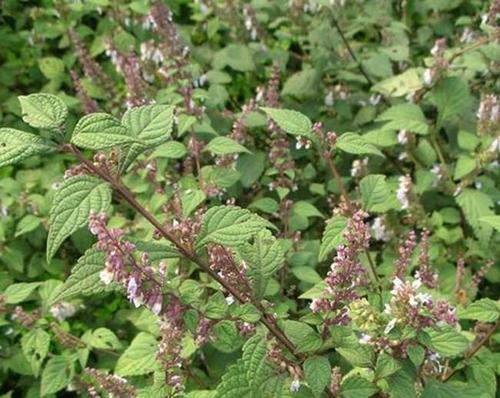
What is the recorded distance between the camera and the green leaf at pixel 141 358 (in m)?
2.89

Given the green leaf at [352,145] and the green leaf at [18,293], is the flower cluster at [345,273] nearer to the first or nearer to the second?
the green leaf at [352,145]

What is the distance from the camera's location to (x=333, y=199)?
14.7ft

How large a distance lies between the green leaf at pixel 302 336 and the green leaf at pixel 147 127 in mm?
818

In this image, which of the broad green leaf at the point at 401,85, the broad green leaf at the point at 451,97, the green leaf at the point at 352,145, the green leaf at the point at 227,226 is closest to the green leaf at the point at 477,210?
the broad green leaf at the point at 451,97

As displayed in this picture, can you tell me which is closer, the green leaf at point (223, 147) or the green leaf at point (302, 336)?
the green leaf at point (302, 336)

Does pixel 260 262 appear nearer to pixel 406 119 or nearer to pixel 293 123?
pixel 293 123

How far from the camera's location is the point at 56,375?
3590 millimetres

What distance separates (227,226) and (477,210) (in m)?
2.29

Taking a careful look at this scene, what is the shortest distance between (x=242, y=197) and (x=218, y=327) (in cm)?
233

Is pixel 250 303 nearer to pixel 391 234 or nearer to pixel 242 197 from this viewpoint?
pixel 391 234

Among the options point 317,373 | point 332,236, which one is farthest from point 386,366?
point 332,236

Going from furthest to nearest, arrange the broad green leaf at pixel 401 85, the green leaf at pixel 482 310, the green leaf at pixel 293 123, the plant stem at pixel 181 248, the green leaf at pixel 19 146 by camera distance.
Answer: the broad green leaf at pixel 401 85
the green leaf at pixel 482 310
the green leaf at pixel 293 123
the plant stem at pixel 181 248
the green leaf at pixel 19 146

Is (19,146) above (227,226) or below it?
above

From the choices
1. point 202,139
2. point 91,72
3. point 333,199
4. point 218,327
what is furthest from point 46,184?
point 218,327
